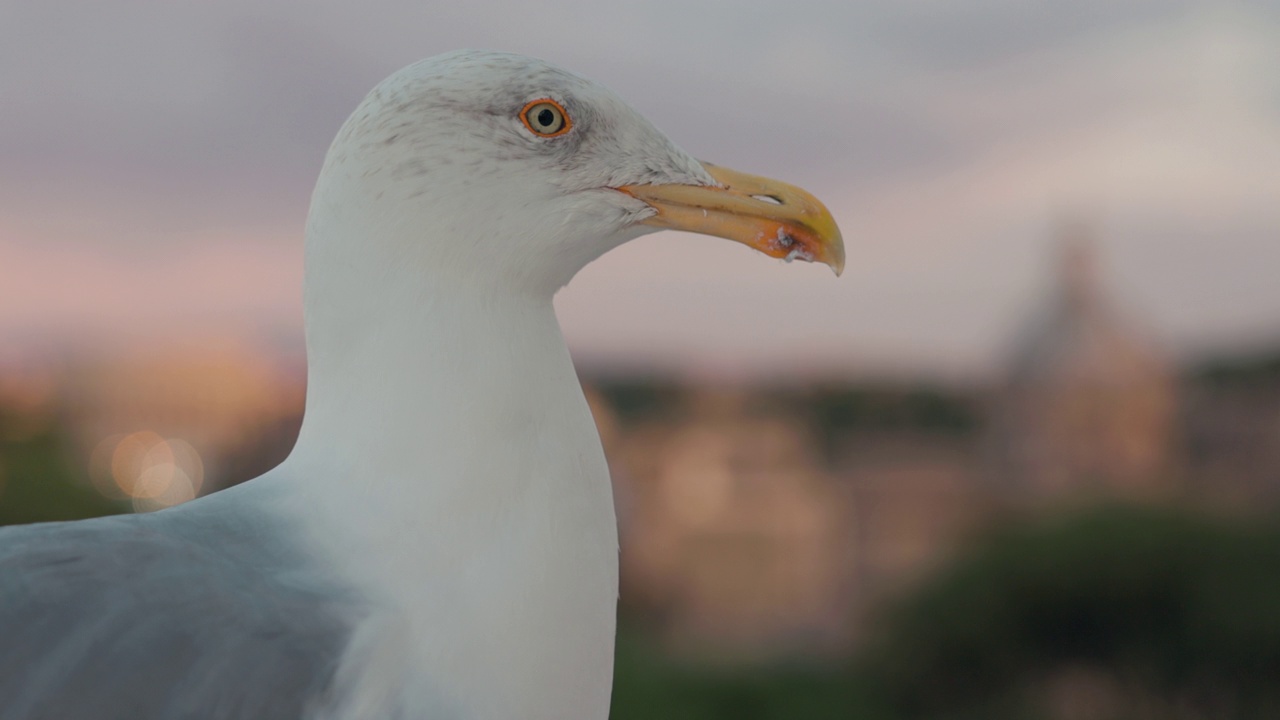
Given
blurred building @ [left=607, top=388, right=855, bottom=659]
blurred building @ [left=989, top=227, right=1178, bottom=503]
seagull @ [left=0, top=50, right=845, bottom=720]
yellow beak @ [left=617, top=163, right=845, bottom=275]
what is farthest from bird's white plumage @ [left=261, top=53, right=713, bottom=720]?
blurred building @ [left=989, top=227, right=1178, bottom=503]

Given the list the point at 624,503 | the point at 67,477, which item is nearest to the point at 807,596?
the point at 624,503

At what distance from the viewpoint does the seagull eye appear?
1.76 m

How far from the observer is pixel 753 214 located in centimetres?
187

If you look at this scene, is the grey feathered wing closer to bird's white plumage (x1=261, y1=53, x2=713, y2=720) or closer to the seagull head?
bird's white plumage (x1=261, y1=53, x2=713, y2=720)

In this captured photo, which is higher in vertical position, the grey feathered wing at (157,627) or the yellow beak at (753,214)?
the yellow beak at (753,214)

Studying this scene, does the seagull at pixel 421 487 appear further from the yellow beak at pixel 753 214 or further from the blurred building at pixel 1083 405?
the blurred building at pixel 1083 405

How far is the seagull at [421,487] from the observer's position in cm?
152

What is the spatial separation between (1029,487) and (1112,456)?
2.95 m

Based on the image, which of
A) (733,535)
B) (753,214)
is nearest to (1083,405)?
(733,535)

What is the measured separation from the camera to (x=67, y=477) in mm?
18375

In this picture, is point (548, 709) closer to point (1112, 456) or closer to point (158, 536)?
point (158, 536)

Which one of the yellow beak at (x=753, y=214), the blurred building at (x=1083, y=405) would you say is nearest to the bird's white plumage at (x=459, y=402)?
the yellow beak at (x=753, y=214)

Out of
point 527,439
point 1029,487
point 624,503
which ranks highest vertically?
point 1029,487

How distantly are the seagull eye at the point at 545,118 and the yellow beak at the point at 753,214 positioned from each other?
0.12m
